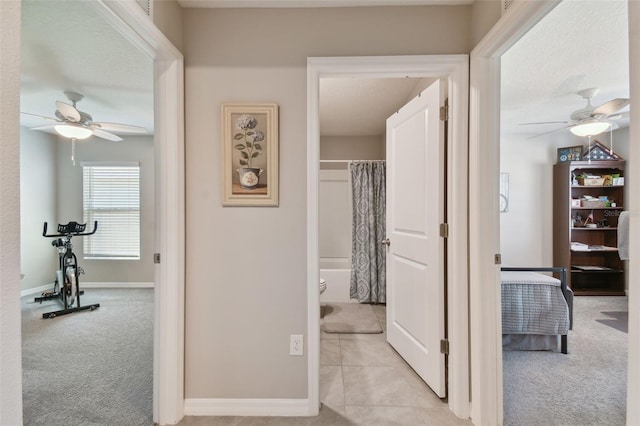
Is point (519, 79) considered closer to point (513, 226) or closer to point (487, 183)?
point (487, 183)

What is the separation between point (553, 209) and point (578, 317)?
1800 mm

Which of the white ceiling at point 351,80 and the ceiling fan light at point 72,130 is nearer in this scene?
the white ceiling at point 351,80

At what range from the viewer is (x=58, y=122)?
2.81 meters

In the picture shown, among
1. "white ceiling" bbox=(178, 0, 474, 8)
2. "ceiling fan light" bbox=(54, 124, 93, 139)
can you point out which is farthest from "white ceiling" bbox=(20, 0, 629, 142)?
"ceiling fan light" bbox=(54, 124, 93, 139)

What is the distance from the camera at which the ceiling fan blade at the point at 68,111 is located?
258 cm

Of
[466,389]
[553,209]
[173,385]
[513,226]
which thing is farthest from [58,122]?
[553,209]

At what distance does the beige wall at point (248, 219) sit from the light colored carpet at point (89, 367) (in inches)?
21.2

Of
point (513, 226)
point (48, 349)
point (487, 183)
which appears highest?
point (487, 183)

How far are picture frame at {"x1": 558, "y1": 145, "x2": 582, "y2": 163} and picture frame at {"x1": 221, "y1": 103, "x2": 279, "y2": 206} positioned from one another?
466 cm

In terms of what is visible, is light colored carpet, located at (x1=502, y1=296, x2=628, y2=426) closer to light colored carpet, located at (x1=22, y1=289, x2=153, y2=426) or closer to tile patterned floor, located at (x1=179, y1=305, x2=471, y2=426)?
tile patterned floor, located at (x1=179, y1=305, x2=471, y2=426)

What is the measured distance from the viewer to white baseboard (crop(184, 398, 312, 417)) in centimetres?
170

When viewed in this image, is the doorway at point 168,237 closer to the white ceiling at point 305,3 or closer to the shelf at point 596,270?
the white ceiling at point 305,3

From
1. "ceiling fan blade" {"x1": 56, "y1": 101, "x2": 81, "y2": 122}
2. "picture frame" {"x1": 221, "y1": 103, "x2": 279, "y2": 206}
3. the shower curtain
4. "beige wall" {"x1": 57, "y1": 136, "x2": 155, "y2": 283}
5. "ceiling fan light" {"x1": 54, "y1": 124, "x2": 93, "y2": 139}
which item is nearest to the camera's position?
"picture frame" {"x1": 221, "y1": 103, "x2": 279, "y2": 206}

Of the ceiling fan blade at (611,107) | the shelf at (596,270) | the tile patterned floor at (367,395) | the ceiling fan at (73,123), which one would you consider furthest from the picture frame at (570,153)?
the ceiling fan at (73,123)
